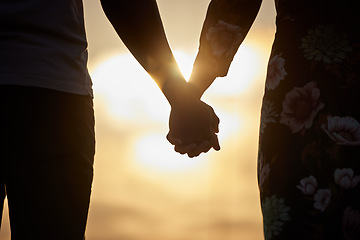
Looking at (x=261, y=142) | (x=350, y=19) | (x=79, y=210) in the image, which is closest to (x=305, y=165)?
(x=261, y=142)

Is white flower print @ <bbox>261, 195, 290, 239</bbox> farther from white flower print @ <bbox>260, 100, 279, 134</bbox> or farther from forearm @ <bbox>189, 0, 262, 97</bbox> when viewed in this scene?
forearm @ <bbox>189, 0, 262, 97</bbox>

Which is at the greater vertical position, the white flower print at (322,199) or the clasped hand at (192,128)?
the clasped hand at (192,128)

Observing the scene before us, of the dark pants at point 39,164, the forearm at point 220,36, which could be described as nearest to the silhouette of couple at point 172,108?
the dark pants at point 39,164

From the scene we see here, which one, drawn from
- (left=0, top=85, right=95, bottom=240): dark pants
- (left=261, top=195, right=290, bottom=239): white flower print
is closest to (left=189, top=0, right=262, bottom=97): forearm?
(left=261, top=195, right=290, bottom=239): white flower print

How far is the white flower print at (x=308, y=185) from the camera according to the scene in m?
1.86

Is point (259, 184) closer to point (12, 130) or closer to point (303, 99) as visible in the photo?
→ point (303, 99)

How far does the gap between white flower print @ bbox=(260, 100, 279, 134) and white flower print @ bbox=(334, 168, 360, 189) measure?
0.95ft

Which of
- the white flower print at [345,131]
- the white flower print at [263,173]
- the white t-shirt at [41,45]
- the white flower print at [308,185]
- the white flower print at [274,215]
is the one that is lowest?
the white flower print at [274,215]

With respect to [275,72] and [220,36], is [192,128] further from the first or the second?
[220,36]

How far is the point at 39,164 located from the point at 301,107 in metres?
0.89

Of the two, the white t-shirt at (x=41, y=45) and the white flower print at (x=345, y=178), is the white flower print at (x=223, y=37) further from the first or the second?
the white flower print at (x=345, y=178)

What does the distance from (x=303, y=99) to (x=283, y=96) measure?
73 mm

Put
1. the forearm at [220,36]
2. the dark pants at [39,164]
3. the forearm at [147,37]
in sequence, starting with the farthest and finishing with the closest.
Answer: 1. the forearm at [220,36]
2. the forearm at [147,37]
3. the dark pants at [39,164]

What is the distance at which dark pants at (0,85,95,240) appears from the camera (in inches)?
70.7
